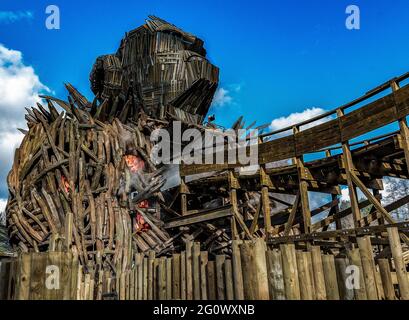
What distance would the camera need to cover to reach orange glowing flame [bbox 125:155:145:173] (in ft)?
64.1

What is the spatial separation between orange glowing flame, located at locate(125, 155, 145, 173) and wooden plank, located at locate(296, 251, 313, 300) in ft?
50.9

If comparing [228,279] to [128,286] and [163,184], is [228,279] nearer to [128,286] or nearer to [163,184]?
[128,286]

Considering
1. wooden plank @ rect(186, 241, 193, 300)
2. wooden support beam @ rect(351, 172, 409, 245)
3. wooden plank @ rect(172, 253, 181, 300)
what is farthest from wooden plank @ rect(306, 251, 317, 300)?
wooden support beam @ rect(351, 172, 409, 245)

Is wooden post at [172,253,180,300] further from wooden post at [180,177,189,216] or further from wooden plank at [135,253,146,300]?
wooden post at [180,177,189,216]

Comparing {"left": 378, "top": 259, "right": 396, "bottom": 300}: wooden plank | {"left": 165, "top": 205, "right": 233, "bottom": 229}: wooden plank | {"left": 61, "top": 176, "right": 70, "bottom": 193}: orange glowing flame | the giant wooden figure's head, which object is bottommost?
{"left": 378, "top": 259, "right": 396, "bottom": 300}: wooden plank

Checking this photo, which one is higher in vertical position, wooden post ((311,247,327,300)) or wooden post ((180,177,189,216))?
wooden post ((180,177,189,216))

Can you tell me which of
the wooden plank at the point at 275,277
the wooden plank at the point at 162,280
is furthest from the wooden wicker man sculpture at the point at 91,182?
the wooden plank at the point at 275,277

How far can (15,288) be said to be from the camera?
3422 mm

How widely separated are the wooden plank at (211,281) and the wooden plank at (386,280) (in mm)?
2524

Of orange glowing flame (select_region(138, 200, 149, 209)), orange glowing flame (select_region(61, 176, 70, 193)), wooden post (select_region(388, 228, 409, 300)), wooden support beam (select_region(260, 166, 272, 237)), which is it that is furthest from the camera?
orange glowing flame (select_region(138, 200, 149, 209))

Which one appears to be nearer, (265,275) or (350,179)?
(265,275)

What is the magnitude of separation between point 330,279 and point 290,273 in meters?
0.58

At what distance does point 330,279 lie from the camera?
4730 mm

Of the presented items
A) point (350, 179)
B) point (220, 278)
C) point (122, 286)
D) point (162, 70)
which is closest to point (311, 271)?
point (220, 278)
